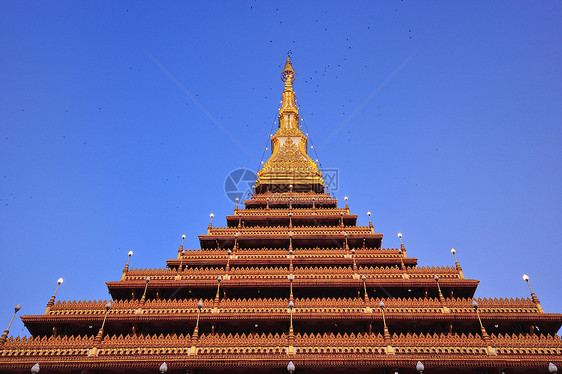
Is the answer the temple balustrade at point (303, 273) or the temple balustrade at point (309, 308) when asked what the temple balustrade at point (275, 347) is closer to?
the temple balustrade at point (309, 308)

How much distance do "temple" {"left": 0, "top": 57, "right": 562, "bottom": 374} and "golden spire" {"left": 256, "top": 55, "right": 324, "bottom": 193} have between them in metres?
13.4

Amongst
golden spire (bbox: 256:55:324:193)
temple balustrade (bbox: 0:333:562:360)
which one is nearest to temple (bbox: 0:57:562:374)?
temple balustrade (bbox: 0:333:562:360)

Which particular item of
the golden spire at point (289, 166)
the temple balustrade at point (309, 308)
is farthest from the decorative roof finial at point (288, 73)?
the temple balustrade at point (309, 308)

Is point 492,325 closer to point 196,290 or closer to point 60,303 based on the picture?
point 196,290

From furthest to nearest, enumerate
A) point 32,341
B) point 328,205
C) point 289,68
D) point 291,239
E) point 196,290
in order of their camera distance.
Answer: point 289,68
point 328,205
point 291,239
point 196,290
point 32,341

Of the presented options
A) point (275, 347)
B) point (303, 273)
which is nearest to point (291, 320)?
point (275, 347)

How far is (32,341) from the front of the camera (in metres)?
19.3

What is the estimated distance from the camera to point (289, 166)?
1828 inches

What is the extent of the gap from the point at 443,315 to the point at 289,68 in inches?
1914

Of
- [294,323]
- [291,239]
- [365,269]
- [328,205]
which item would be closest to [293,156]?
[328,205]

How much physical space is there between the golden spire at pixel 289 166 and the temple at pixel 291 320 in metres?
13.4

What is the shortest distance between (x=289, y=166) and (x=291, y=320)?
2769 centimetres

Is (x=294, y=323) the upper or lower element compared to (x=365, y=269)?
lower

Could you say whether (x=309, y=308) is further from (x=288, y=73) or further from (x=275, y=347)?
(x=288, y=73)
